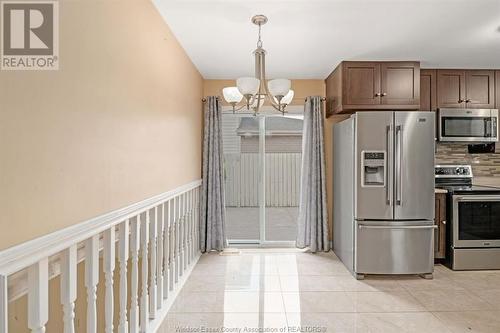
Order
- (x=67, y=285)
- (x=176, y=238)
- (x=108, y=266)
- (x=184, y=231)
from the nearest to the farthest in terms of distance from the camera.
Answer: (x=67, y=285), (x=108, y=266), (x=176, y=238), (x=184, y=231)

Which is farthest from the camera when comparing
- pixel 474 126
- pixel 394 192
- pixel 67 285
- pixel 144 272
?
pixel 474 126

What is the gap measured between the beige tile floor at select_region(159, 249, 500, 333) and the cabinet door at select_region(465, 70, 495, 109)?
205 cm

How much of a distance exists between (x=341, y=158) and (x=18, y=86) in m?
3.53

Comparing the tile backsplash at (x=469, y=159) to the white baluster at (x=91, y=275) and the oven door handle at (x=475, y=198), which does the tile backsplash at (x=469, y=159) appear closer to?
the oven door handle at (x=475, y=198)

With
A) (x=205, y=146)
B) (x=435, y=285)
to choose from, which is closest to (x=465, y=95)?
(x=435, y=285)

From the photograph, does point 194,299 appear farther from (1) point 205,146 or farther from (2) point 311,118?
(2) point 311,118

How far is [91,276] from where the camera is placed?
5.18 feet

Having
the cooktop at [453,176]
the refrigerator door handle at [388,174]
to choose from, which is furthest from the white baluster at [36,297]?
the cooktop at [453,176]

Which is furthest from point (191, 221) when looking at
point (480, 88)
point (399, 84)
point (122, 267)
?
point (480, 88)

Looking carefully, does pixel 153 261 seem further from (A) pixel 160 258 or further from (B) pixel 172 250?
(B) pixel 172 250

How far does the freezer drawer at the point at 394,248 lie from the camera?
3.48m

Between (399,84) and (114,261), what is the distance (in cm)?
352

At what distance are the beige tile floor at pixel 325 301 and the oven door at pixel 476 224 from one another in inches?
13.9

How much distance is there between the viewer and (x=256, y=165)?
16.1 feet
